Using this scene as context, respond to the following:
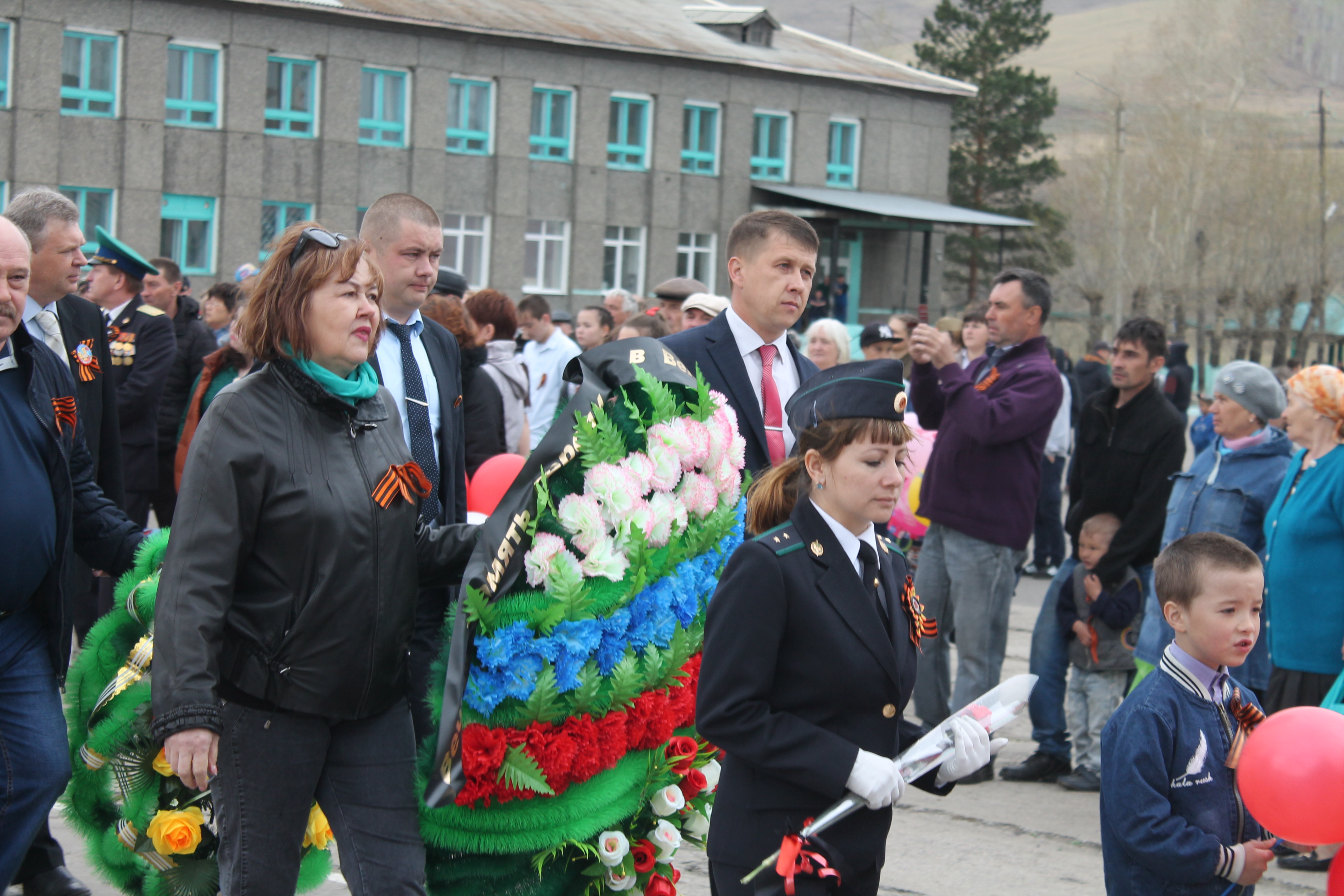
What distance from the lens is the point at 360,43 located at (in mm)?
31156

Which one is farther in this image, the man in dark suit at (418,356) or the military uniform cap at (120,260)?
the military uniform cap at (120,260)

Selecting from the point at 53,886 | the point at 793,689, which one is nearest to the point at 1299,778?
the point at 793,689

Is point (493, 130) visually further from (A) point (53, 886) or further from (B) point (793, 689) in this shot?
(B) point (793, 689)

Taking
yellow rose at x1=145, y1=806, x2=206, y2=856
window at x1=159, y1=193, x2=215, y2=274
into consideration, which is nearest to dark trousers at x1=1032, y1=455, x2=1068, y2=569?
yellow rose at x1=145, y1=806, x2=206, y2=856

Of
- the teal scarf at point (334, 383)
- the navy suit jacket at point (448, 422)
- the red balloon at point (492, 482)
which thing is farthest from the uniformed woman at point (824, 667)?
the red balloon at point (492, 482)

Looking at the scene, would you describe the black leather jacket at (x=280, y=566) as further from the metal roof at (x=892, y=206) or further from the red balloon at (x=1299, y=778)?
the metal roof at (x=892, y=206)

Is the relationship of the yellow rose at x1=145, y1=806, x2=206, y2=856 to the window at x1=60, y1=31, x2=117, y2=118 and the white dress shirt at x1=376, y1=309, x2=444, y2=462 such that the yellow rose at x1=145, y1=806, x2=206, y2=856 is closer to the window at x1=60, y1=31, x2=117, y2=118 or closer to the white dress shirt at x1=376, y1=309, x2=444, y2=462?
the white dress shirt at x1=376, y1=309, x2=444, y2=462

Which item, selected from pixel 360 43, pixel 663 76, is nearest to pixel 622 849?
pixel 360 43

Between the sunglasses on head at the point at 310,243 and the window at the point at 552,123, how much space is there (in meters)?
31.8

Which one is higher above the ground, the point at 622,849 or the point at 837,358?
the point at 837,358

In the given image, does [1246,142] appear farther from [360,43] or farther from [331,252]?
[331,252]

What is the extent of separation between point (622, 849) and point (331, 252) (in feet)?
5.61

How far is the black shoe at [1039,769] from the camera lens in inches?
265

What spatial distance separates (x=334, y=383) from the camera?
327cm
